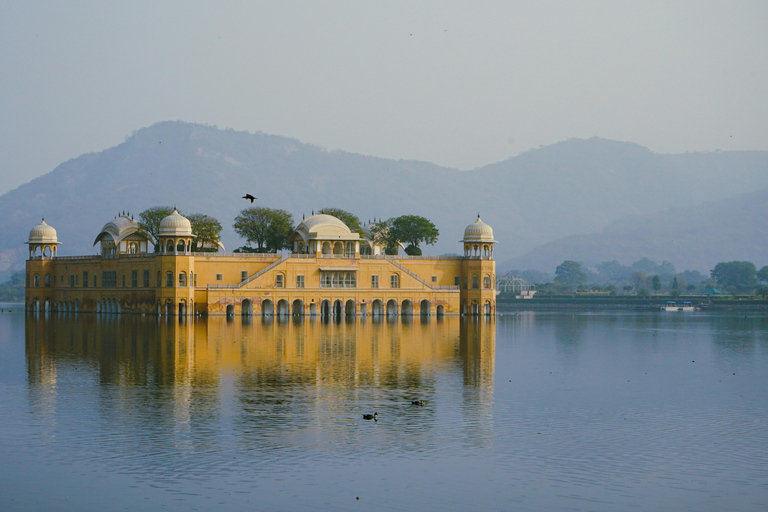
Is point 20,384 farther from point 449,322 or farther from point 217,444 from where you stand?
point 449,322

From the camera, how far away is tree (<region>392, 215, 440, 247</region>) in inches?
3979

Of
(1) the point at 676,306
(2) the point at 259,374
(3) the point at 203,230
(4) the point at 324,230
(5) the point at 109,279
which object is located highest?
(3) the point at 203,230

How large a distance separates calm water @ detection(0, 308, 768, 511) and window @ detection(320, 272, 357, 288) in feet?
123

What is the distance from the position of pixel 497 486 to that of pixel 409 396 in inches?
446

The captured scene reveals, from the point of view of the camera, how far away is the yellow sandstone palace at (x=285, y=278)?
8212 cm

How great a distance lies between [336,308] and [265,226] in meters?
14.7

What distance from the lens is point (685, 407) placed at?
30375 millimetres

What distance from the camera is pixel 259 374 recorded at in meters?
36.5

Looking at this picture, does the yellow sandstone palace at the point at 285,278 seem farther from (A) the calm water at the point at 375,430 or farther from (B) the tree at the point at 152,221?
(A) the calm water at the point at 375,430

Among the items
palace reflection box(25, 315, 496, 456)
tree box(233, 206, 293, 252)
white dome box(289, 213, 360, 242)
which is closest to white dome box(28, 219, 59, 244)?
tree box(233, 206, 293, 252)

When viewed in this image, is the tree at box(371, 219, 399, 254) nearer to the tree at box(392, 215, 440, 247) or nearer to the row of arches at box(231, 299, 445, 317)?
the tree at box(392, 215, 440, 247)

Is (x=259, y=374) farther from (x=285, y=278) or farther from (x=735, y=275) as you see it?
(x=735, y=275)

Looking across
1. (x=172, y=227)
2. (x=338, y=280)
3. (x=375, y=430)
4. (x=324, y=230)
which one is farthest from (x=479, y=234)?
(x=375, y=430)

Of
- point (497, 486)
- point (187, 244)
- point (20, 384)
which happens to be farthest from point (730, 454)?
point (187, 244)
